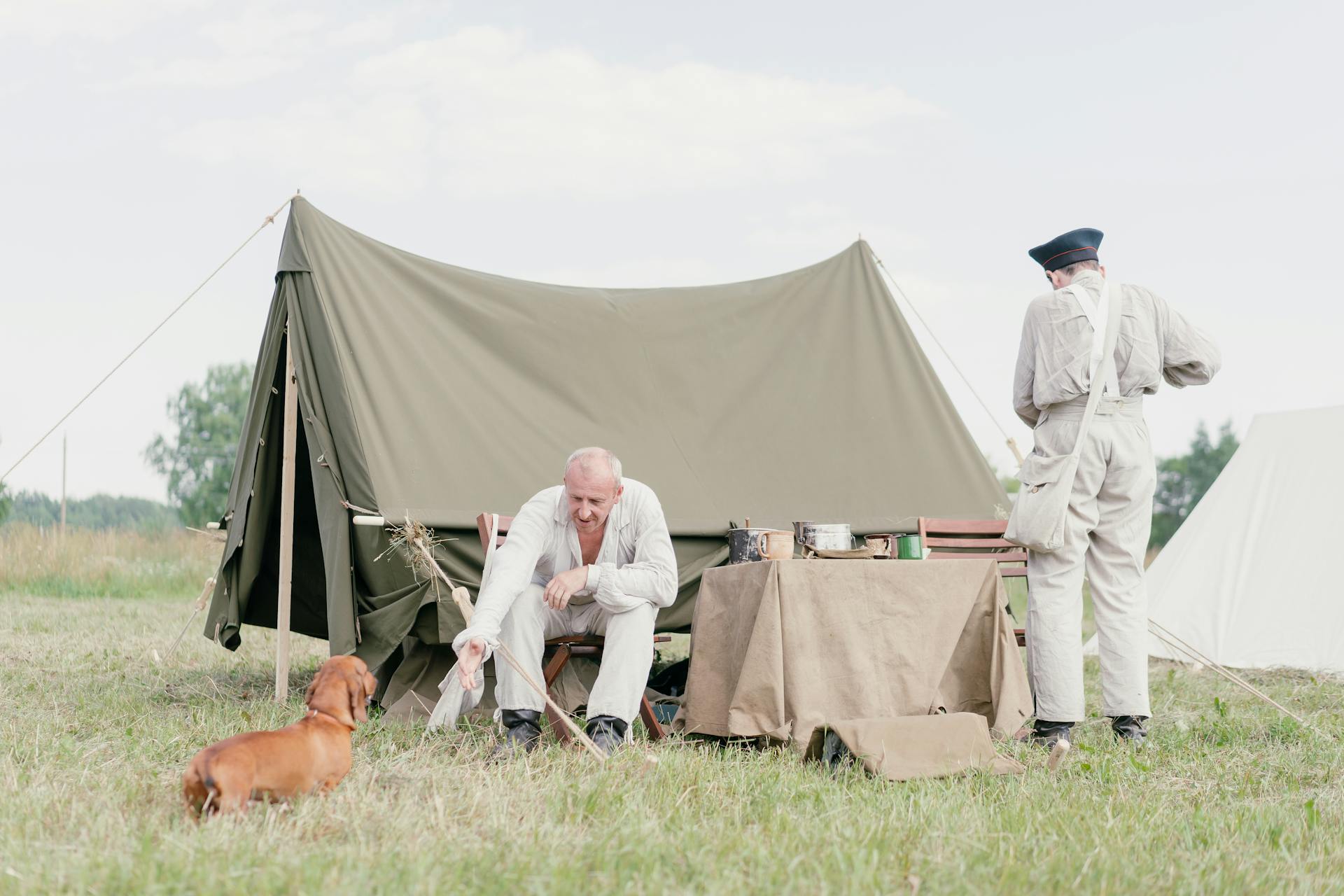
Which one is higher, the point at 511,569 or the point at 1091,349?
the point at 1091,349

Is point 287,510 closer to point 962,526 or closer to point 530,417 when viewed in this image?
point 530,417

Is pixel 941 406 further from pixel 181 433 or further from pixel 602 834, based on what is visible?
pixel 181 433

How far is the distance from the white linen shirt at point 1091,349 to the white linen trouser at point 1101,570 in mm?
80

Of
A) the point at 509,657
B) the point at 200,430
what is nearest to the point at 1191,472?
the point at 200,430

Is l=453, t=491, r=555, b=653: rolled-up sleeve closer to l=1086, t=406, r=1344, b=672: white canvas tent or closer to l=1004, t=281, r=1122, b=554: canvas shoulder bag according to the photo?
l=1004, t=281, r=1122, b=554: canvas shoulder bag

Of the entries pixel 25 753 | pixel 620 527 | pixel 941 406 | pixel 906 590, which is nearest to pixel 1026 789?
pixel 906 590

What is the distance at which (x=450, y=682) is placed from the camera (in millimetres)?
3193

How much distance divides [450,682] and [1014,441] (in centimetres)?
260

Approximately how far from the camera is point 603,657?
9.98 ft

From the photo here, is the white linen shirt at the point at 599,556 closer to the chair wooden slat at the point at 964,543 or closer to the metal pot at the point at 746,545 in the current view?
the metal pot at the point at 746,545

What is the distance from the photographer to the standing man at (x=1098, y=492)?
11.0 feet

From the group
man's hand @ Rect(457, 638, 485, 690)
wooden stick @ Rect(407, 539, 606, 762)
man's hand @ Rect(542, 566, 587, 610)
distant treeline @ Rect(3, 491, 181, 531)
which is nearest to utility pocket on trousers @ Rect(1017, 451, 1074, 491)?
man's hand @ Rect(542, 566, 587, 610)

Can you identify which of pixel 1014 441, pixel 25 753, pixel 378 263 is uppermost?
pixel 378 263

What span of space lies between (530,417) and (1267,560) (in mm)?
3720
